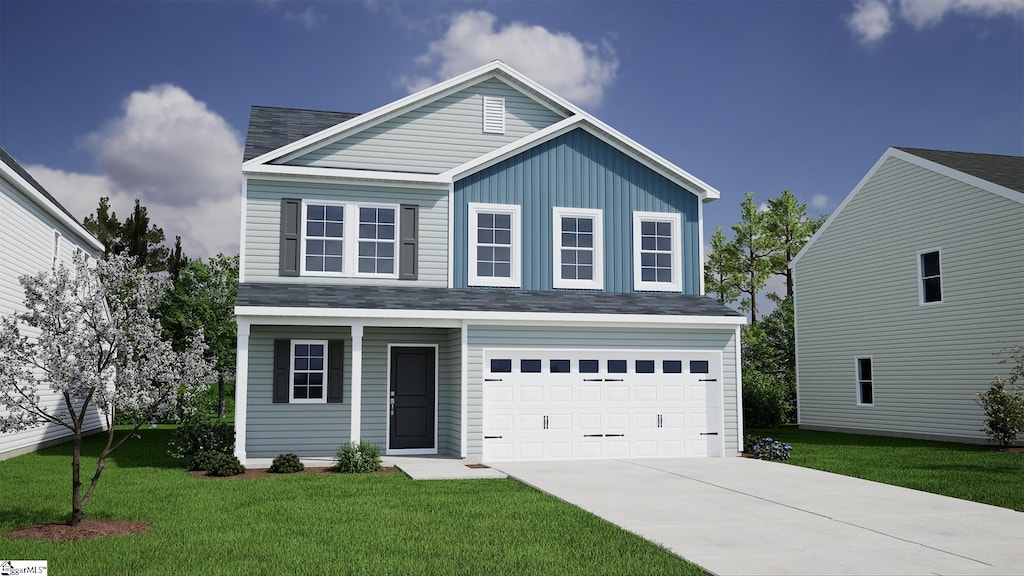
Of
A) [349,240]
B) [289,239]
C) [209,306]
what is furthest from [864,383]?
[209,306]

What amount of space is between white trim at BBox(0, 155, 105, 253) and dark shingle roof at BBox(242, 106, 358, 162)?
15.1ft

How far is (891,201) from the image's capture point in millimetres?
23781

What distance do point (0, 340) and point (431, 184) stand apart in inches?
391

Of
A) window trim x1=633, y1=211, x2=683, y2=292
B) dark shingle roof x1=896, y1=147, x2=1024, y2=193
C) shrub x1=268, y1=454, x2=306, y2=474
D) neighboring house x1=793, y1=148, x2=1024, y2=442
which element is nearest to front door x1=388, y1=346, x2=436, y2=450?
shrub x1=268, y1=454, x2=306, y2=474

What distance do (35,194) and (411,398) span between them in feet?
31.3

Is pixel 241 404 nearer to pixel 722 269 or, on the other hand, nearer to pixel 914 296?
pixel 914 296

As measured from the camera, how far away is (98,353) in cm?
945

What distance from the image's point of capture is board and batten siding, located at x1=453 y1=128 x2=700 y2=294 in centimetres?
1822

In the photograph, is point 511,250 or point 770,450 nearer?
point 770,450

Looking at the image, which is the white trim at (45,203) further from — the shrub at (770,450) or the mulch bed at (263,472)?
the shrub at (770,450)

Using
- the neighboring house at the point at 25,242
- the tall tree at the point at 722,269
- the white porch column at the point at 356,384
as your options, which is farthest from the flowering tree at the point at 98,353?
the tall tree at the point at 722,269

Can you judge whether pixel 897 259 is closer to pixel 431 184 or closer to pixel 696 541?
pixel 431 184

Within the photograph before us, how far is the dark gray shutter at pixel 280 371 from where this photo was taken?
16656mm

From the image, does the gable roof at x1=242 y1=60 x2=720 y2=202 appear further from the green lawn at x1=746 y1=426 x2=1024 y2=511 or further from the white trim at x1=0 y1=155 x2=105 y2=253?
the green lawn at x1=746 y1=426 x2=1024 y2=511
